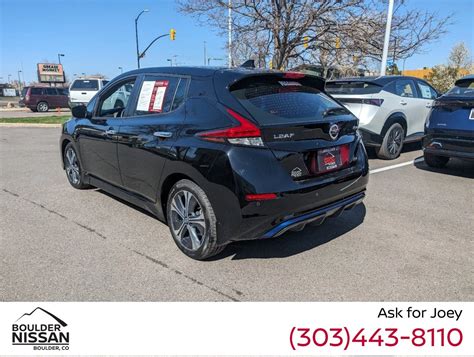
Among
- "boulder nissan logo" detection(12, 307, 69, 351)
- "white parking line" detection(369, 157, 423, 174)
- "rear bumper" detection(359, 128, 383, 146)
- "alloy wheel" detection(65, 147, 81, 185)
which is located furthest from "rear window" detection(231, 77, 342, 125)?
"rear bumper" detection(359, 128, 383, 146)

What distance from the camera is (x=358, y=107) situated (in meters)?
7.19

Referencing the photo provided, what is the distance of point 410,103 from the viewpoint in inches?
309

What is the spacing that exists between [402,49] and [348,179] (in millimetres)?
11980

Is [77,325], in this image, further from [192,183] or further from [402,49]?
[402,49]

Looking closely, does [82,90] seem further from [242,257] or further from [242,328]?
[242,328]

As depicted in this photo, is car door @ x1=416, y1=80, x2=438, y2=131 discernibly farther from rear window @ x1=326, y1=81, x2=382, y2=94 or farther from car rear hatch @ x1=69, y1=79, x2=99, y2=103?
car rear hatch @ x1=69, y1=79, x2=99, y2=103

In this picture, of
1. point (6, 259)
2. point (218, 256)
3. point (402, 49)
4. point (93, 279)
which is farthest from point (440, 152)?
point (402, 49)

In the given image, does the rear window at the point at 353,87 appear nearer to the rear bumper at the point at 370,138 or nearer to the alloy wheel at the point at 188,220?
the rear bumper at the point at 370,138

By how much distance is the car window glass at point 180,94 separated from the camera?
11.0 feet

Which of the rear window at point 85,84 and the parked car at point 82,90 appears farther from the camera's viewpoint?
the rear window at point 85,84

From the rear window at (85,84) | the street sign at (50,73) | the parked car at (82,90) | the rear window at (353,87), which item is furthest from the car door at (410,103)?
the street sign at (50,73)

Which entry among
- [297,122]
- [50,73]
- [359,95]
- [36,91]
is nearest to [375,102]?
[359,95]

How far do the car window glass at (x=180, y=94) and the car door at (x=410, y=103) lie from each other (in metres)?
5.60

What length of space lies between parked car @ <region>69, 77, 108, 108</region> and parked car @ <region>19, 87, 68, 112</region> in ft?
20.8
